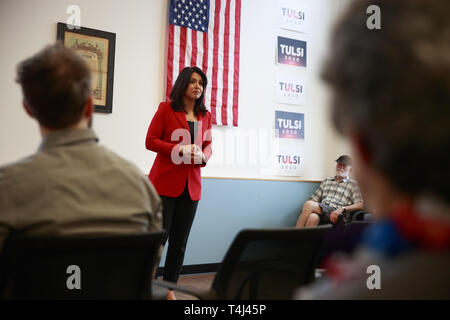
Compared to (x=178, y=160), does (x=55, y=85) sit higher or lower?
higher

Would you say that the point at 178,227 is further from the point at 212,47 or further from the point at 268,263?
the point at 212,47

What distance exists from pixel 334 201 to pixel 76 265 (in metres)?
4.32

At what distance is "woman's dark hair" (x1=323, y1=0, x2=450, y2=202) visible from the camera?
480 millimetres

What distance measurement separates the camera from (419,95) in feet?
1.58

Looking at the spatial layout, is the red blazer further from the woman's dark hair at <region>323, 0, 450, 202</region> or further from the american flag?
the woman's dark hair at <region>323, 0, 450, 202</region>

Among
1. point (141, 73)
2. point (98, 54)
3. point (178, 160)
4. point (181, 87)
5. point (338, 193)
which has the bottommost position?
point (338, 193)

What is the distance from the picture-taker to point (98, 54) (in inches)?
159

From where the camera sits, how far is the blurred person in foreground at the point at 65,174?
1048 mm

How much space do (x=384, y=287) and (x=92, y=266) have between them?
30.0 inches

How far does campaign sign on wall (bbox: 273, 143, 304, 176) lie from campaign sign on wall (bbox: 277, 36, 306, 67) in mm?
1012

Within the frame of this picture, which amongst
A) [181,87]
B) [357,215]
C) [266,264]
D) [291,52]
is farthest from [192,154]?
[291,52]

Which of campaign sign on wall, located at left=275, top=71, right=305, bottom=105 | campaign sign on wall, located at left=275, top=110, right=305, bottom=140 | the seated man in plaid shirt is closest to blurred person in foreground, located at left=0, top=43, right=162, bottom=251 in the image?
the seated man in plaid shirt

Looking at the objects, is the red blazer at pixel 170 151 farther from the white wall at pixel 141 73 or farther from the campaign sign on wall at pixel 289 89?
the campaign sign on wall at pixel 289 89

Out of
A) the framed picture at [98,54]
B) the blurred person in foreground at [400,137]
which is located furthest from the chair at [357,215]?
the blurred person in foreground at [400,137]
